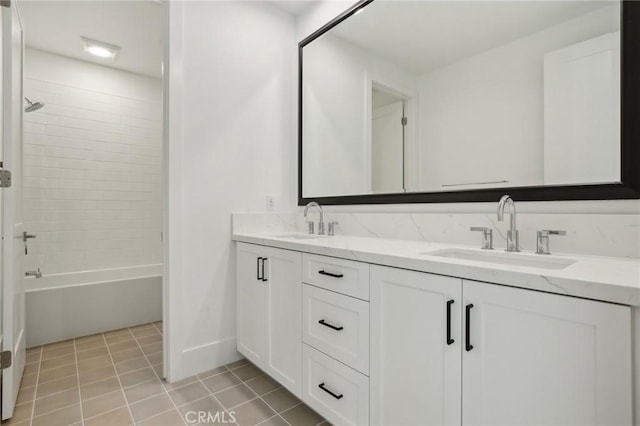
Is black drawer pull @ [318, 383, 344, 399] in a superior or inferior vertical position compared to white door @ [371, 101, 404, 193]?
inferior

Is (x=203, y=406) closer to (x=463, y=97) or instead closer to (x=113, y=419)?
(x=113, y=419)

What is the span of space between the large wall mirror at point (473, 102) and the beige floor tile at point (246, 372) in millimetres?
1202

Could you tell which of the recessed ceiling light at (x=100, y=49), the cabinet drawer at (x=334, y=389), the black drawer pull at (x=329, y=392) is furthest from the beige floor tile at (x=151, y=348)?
the recessed ceiling light at (x=100, y=49)

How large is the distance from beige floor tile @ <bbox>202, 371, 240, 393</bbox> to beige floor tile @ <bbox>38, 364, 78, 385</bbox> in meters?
0.90

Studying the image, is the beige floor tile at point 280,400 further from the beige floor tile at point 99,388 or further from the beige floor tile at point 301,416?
the beige floor tile at point 99,388

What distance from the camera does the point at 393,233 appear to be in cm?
181

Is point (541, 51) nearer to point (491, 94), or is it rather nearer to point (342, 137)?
point (491, 94)

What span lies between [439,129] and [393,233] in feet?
1.99

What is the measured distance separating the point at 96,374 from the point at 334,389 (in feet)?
5.22

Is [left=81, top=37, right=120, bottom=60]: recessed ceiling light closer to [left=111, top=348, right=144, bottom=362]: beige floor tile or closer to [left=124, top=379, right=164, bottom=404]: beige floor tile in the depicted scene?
[left=111, top=348, right=144, bottom=362]: beige floor tile

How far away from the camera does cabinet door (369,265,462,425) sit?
38.5 inches

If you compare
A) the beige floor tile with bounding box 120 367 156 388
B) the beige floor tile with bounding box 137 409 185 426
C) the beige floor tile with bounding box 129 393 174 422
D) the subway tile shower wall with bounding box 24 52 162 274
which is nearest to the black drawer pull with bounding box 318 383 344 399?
the beige floor tile with bounding box 137 409 185 426

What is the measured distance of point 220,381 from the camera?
6.20ft

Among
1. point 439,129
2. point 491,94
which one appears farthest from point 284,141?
point 491,94
